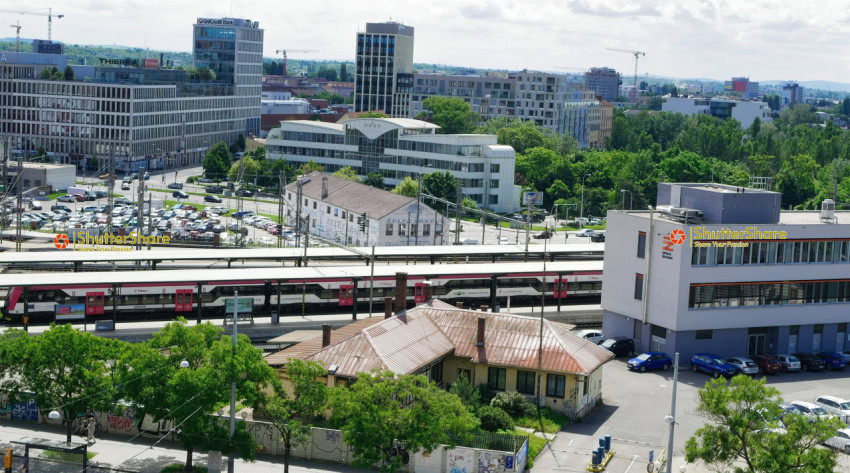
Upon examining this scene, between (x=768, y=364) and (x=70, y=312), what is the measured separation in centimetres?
3887

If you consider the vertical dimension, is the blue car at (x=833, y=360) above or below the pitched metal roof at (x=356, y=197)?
below

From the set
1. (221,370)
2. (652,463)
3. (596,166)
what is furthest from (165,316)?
(596,166)

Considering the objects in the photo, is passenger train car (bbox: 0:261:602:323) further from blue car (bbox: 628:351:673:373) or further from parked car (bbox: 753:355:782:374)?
parked car (bbox: 753:355:782:374)

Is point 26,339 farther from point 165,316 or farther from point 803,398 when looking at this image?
point 803,398

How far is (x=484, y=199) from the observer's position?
134m

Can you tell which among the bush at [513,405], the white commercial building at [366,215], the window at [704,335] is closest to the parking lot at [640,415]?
the window at [704,335]

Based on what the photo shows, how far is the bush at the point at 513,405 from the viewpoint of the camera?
47812 mm

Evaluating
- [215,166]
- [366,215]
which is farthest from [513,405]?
[215,166]

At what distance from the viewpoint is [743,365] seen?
57594 millimetres

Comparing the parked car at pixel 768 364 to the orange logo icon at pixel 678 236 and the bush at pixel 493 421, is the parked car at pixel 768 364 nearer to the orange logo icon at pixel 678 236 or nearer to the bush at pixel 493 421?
the orange logo icon at pixel 678 236

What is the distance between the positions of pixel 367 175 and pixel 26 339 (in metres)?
98.1

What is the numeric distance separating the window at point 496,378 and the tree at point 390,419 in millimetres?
12084

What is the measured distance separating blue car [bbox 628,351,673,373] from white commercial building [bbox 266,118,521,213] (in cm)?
7563

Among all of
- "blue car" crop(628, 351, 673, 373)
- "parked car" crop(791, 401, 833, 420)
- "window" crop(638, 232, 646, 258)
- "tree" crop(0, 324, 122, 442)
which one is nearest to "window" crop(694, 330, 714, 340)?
"blue car" crop(628, 351, 673, 373)
